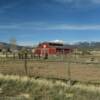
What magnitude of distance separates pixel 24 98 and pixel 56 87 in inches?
128

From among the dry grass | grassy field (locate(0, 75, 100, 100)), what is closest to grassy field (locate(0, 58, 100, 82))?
the dry grass

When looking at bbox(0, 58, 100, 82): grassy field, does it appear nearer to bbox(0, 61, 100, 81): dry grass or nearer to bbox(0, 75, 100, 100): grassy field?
bbox(0, 61, 100, 81): dry grass

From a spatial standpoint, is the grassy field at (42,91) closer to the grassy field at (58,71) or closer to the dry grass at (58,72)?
the grassy field at (58,71)

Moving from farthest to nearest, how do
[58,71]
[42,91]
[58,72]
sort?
[58,71]
[58,72]
[42,91]

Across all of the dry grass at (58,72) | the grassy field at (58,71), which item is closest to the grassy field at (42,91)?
the grassy field at (58,71)

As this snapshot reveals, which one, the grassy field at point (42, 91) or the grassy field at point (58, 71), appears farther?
the grassy field at point (58, 71)

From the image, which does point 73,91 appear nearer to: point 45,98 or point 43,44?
point 45,98

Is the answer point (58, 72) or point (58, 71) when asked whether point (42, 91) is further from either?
point (58, 71)

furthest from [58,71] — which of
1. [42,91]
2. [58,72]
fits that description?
[42,91]

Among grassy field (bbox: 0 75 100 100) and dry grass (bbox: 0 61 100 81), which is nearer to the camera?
grassy field (bbox: 0 75 100 100)

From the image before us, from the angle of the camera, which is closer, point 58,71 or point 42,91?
point 42,91

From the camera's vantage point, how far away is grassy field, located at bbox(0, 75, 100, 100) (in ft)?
36.9

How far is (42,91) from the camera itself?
42.7 feet

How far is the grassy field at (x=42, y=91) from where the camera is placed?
11258 mm
